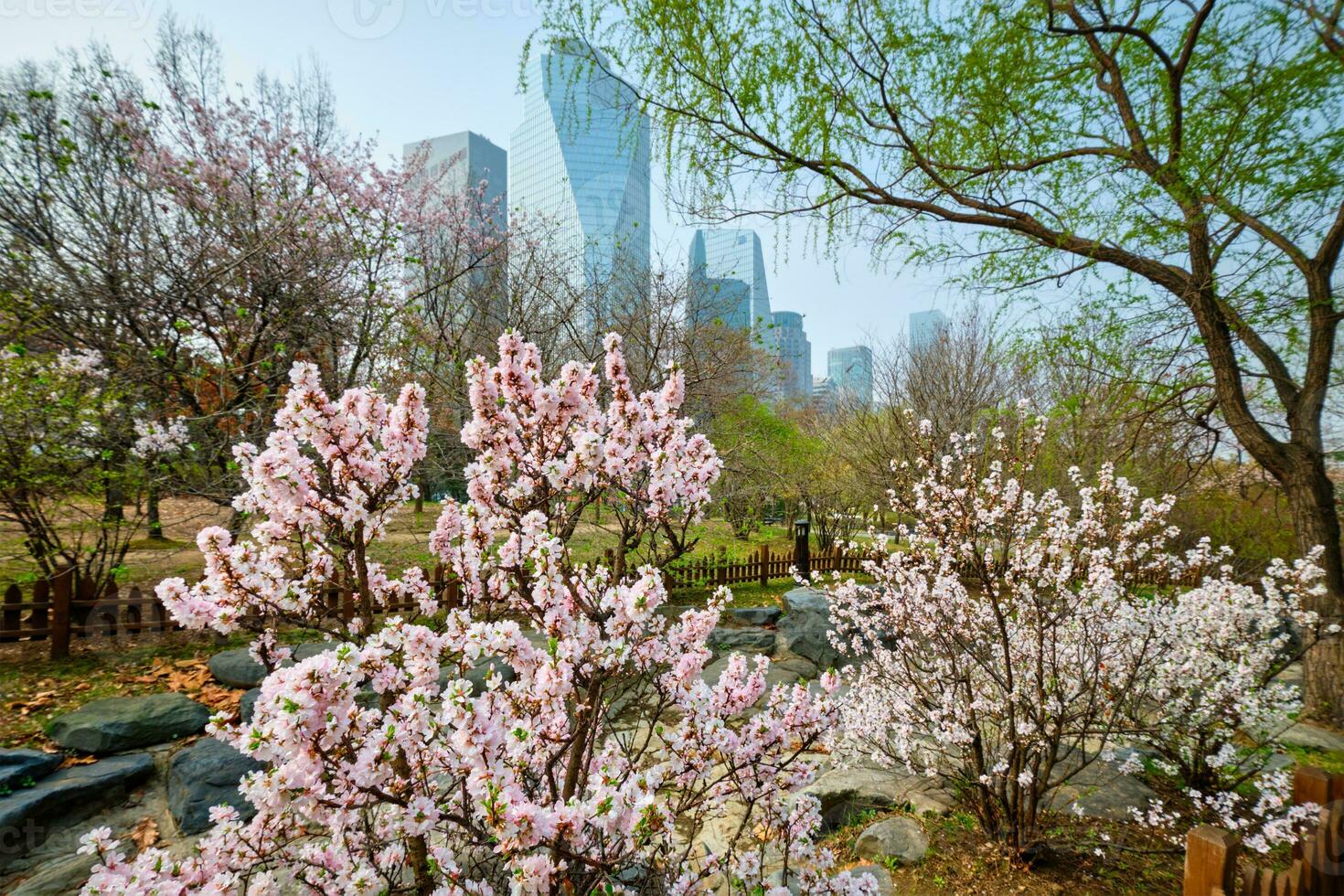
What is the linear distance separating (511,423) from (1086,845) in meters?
4.29

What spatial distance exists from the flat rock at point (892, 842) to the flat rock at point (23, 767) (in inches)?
228

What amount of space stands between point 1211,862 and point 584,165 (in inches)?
1245

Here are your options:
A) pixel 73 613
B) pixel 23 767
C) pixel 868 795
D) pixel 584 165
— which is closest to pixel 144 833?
pixel 23 767

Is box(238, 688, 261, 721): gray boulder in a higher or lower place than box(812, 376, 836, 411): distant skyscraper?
lower

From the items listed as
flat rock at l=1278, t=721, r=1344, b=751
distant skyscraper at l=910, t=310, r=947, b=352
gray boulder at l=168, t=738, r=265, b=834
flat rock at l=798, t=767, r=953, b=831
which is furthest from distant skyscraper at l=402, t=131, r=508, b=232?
flat rock at l=1278, t=721, r=1344, b=751

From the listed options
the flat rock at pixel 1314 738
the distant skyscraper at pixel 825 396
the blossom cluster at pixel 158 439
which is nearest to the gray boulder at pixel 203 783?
the blossom cluster at pixel 158 439

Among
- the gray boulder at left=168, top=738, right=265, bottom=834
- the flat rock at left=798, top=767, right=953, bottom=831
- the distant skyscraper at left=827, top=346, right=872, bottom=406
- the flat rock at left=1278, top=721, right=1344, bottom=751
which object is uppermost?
the distant skyscraper at left=827, top=346, right=872, bottom=406

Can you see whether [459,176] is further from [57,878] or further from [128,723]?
[57,878]

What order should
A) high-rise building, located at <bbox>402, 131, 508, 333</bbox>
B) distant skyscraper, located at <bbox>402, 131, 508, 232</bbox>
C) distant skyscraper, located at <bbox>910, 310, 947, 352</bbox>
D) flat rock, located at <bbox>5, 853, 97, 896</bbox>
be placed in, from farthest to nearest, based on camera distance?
distant skyscraper, located at <bbox>910, 310, 947, 352</bbox>, distant skyscraper, located at <bbox>402, 131, 508, 232</bbox>, high-rise building, located at <bbox>402, 131, 508, 333</bbox>, flat rock, located at <bbox>5, 853, 97, 896</bbox>

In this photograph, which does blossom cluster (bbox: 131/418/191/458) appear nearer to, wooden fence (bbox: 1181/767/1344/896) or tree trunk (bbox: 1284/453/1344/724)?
wooden fence (bbox: 1181/767/1344/896)

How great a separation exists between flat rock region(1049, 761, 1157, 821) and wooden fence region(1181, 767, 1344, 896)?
1.77 m

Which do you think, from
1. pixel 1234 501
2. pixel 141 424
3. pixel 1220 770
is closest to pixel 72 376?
pixel 141 424

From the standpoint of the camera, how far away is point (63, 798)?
140 inches

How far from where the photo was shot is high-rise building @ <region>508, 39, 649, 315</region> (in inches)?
179
